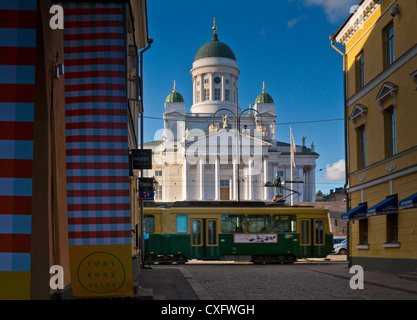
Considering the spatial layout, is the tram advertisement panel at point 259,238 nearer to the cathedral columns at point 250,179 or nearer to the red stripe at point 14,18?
the red stripe at point 14,18

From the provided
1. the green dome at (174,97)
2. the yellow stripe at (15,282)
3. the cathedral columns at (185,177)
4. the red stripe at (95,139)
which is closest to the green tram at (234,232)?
the red stripe at (95,139)

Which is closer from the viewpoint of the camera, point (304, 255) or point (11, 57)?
point (11, 57)

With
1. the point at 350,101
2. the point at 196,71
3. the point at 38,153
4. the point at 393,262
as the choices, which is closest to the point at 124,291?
the point at 38,153

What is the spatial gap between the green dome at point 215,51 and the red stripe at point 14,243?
111m

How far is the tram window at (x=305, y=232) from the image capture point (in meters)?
34.4

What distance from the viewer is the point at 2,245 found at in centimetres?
463

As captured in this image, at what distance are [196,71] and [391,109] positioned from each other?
9331 cm

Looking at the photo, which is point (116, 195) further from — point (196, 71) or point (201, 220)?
point (196, 71)

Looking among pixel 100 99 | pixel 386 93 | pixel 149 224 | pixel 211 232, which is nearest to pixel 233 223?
pixel 211 232

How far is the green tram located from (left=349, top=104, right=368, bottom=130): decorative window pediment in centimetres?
870

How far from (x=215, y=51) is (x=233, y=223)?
3290 inches

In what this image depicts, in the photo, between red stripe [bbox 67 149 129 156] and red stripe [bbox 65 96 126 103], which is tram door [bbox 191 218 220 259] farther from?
red stripe [bbox 65 96 126 103]

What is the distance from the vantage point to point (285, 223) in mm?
34469

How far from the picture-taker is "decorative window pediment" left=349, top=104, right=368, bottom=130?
2562 centimetres
